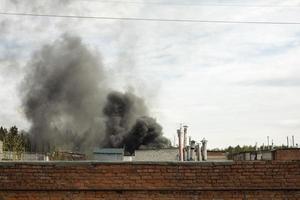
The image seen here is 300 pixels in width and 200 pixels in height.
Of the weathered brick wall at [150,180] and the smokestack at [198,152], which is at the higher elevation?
the smokestack at [198,152]

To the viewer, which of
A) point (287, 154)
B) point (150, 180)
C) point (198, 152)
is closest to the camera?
point (150, 180)

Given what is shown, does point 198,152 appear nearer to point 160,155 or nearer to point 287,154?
point 287,154

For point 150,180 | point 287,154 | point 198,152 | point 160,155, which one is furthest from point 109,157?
point 150,180

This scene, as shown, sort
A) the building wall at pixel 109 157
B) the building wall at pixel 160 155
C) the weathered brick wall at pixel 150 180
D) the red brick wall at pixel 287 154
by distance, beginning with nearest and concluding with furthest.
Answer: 1. the weathered brick wall at pixel 150 180
2. the red brick wall at pixel 287 154
3. the building wall at pixel 109 157
4. the building wall at pixel 160 155

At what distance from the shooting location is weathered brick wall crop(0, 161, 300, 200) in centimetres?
1031

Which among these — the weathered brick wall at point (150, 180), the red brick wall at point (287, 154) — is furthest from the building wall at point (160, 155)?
the weathered brick wall at point (150, 180)

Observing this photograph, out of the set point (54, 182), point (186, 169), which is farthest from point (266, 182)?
point (54, 182)

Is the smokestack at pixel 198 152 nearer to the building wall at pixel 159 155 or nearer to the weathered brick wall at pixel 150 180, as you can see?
the building wall at pixel 159 155

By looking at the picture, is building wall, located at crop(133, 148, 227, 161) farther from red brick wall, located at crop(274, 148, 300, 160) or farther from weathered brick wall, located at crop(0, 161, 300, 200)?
weathered brick wall, located at crop(0, 161, 300, 200)

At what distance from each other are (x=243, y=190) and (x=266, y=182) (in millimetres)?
534

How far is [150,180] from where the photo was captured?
10391 millimetres

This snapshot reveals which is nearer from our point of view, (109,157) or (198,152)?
(198,152)

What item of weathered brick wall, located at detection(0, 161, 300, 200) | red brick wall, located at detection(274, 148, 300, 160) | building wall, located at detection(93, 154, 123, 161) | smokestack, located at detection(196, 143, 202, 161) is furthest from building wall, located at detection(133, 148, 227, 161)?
weathered brick wall, located at detection(0, 161, 300, 200)

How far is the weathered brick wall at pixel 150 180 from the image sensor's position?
10.3 m
